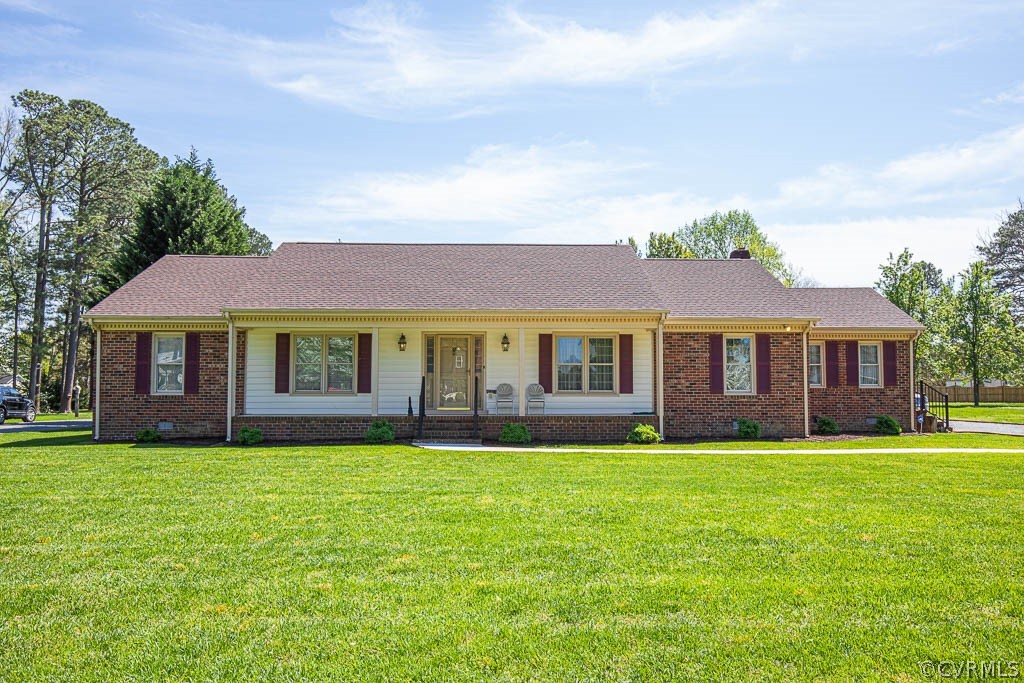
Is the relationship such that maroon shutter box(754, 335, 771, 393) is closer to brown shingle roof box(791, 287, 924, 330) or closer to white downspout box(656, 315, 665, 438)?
brown shingle roof box(791, 287, 924, 330)

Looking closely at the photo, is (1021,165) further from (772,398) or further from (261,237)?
(261,237)

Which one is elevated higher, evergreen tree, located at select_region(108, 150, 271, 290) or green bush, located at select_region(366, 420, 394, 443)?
evergreen tree, located at select_region(108, 150, 271, 290)

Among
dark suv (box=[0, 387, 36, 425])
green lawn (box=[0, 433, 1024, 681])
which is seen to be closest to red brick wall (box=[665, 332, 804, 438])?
green lawn (box=[0, 433, 1024, 681])

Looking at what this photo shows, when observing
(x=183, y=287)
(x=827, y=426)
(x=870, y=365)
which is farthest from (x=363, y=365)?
(x=870, y=365)

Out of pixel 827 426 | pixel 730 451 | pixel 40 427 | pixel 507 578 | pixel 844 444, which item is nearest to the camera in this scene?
pixel 507 578

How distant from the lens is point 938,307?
36.0 metres

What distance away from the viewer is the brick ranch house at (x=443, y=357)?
649 inches

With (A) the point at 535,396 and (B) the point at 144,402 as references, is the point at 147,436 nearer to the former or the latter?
(B) the point at 144,402

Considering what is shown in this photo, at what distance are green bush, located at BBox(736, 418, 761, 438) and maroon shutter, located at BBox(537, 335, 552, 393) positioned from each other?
467 cm

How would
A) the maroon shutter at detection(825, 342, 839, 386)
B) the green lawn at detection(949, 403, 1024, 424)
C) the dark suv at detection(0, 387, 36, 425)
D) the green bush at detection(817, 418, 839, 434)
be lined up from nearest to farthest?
the green bush at detection(817, 418, 839, 434), the maroon shutter at detection(825, 342, 839, 386), the green lawn at detection(949, 403, 1024, 424), the dark suv at detection(0, 387, 36, 425)

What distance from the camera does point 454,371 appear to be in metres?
17.7

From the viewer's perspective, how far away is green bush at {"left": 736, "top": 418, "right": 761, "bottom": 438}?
16938 millimetres

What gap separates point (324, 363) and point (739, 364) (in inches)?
401

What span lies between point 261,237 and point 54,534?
5550 centimetres
